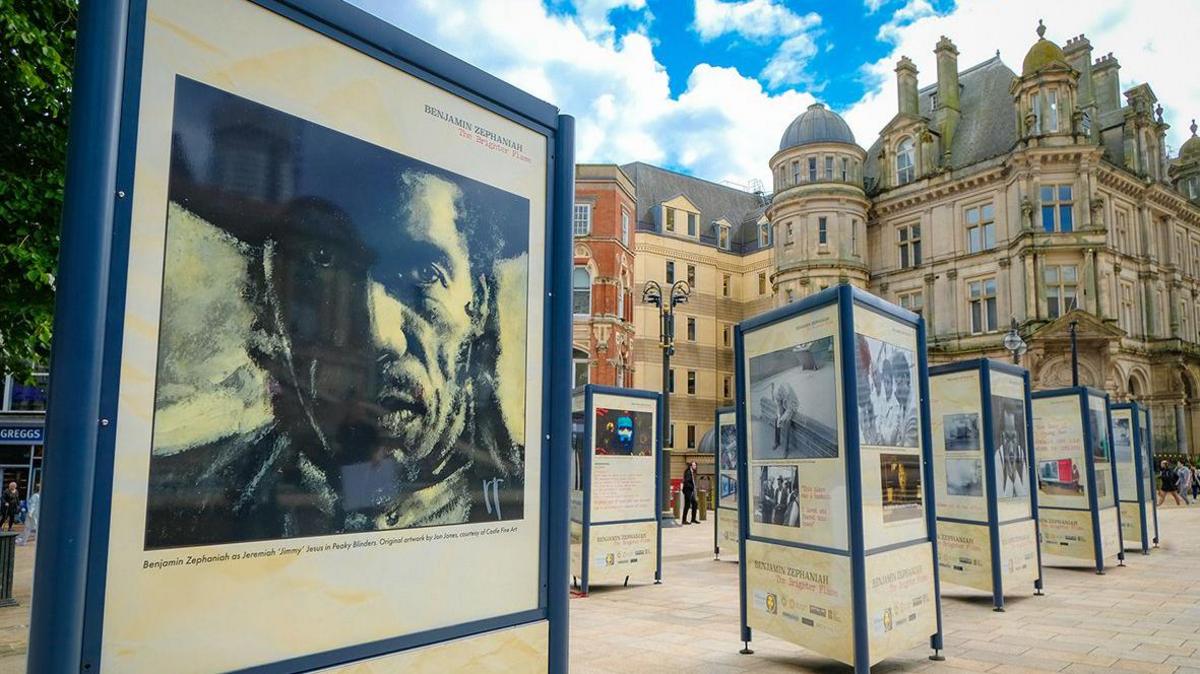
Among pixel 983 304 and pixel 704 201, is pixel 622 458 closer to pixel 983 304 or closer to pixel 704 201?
pixel 983 304

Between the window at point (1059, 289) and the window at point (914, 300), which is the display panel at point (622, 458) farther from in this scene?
the window at point (914, 300)

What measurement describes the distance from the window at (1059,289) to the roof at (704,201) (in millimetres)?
22094

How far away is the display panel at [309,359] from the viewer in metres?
2.52

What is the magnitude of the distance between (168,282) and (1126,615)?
1169cm

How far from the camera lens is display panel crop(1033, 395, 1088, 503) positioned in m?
14.2

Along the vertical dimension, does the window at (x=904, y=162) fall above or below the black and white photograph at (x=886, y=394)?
above

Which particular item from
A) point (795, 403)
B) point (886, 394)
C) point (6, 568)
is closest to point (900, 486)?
point (886, 394)

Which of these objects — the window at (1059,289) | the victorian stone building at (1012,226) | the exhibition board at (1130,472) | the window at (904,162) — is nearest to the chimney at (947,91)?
the victorian stone building at (1012,226)

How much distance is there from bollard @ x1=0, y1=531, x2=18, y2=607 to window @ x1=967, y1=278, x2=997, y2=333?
129ft

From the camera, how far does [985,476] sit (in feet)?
35.4

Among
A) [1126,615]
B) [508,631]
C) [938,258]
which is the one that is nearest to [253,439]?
[508,631]

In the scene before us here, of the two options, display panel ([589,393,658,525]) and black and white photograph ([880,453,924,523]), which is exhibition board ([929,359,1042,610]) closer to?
black and white photograph ([880,453,924,523])

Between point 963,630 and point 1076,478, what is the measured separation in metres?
6.70

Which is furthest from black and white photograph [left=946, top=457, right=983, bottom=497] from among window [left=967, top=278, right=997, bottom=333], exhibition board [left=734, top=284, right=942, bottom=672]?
window [left=967, top=278, right=997, bottom=333]
